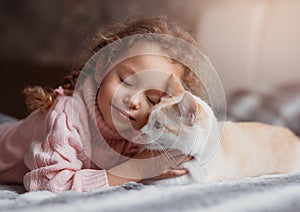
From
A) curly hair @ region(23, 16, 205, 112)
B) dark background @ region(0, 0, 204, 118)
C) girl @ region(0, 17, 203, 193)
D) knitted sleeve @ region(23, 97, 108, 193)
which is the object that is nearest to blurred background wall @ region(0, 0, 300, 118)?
dark background @ region(0, 0, 204, 118)

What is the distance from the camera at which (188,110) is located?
99 centimetres

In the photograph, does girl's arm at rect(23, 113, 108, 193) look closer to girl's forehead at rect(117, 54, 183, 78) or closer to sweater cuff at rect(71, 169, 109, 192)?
sweater cuff at rect(71, 169, 109, 192)

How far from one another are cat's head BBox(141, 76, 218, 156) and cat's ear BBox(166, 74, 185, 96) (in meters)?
0.01

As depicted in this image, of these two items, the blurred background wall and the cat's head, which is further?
the blurred background wall

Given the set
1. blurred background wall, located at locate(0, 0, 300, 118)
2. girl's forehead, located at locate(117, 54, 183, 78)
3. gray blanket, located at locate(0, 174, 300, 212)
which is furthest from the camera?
blurred background wall, located at locate(0, 0, 300, 118)

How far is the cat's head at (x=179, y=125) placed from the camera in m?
0.99

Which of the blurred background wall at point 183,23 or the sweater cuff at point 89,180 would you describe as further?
the blurred background wall at point 183,23

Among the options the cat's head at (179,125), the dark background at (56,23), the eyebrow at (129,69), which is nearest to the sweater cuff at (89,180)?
the cat's head at (179,125)

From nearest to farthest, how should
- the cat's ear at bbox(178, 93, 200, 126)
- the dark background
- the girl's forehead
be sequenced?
the cat's ear at bbox(178, 93, 200, 126)
the girl's forehead
the dark background

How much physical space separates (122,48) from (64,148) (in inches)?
11.1

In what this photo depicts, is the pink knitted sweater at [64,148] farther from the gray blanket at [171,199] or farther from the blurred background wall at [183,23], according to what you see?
the blurred background wall at [183,23]

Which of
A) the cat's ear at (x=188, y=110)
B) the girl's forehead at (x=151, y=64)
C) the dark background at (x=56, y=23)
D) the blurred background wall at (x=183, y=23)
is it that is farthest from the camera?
the dark background at (x=56, y=23)

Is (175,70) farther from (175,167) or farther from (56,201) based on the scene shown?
(56,201)

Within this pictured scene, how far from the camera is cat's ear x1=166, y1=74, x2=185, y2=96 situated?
3.38 feet
